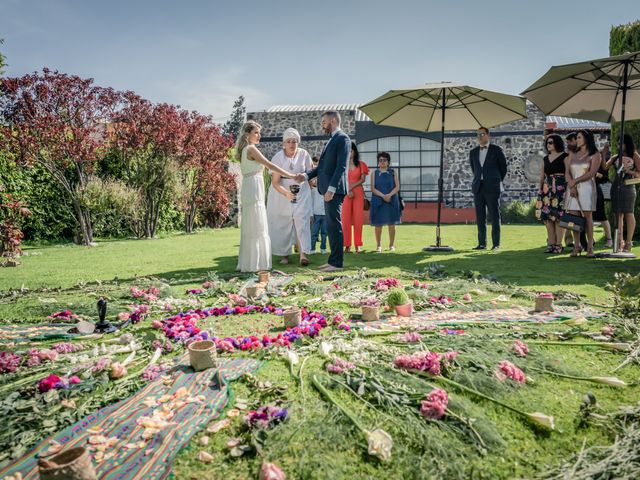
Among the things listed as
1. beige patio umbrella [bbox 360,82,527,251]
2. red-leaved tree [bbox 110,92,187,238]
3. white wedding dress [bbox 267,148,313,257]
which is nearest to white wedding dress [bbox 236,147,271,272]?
white wedding dress [bbox 267,148,313,257]

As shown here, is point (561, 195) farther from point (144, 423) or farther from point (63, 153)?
point (63, 153)

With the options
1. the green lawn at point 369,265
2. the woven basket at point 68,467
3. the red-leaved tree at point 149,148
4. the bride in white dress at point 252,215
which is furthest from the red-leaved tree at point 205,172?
the woven basket at point 68,467

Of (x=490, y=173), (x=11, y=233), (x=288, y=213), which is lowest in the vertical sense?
(x=11, y=233)

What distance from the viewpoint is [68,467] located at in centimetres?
139

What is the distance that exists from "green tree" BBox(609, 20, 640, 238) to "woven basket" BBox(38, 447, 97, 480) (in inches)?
397

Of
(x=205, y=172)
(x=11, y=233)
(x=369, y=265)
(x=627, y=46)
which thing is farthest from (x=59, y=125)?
(x=627, y=46)

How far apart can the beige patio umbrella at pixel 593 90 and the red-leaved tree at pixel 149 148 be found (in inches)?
379

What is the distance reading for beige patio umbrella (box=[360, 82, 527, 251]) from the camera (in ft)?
25.9

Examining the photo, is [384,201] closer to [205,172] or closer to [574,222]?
[574,222]

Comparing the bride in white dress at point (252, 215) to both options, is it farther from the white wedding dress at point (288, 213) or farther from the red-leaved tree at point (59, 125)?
the red-leaved tree at point (59, 125)

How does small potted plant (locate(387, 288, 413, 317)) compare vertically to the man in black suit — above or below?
below

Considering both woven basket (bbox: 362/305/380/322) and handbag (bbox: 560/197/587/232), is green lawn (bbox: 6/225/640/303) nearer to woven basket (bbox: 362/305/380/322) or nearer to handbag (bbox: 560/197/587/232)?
handbag (bbox: 560/197/587/232)

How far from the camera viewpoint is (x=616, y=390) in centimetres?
216

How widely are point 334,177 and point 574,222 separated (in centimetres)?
390
